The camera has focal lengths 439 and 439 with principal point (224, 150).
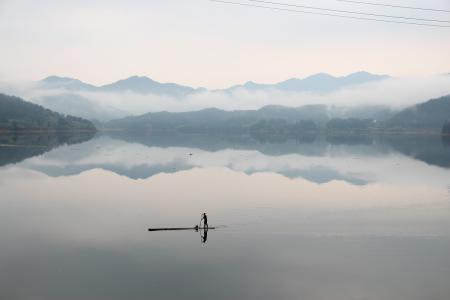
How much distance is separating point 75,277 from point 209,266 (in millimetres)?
6297

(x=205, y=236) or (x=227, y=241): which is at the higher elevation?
(x=205, y=236)

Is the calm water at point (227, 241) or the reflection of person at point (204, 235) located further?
the reflection of person at point (204, 235)

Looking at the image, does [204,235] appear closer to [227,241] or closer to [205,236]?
[205,236]

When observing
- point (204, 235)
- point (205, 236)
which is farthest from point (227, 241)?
point (204, 235)

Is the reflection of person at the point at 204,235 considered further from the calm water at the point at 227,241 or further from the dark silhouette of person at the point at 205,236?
the calm water at the point at 227,241

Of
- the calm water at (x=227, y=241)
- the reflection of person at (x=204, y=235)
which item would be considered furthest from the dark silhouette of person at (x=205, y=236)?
the calm water at (x=227, y=241)

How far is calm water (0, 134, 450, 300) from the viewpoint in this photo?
1917 centimetres

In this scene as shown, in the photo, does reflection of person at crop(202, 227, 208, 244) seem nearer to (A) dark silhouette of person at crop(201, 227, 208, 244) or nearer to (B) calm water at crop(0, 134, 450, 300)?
(A) dark silhouette of person at crop(201, 227, 208, 244)

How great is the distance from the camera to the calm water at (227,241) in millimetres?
19172

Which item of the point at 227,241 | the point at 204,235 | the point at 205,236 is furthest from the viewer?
the point at 204,235

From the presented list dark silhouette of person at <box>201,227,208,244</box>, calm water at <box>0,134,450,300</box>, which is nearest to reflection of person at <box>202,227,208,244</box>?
dark silhouette of person at <box>201,227,208,244</box>

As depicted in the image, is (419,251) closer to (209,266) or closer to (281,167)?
(209,266)

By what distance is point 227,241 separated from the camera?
86.2 feet

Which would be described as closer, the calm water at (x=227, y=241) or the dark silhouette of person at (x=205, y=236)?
the calm water at (x=227, y=241)
